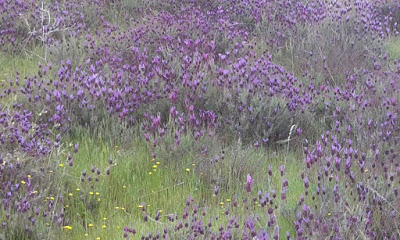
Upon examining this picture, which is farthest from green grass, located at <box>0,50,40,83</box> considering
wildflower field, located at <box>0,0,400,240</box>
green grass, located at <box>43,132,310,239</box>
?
green grass, located at <box>43,132,310,239</box>

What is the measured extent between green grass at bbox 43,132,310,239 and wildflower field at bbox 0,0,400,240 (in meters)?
0.01

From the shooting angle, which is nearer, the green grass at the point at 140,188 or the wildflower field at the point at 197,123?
the wildflower field at the point at 197,123

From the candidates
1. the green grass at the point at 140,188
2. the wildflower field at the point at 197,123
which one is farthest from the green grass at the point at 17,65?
the green grass at the point at 140,188

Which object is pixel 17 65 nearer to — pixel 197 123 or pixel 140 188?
pixel 197 123

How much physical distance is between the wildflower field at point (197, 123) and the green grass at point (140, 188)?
0.01m

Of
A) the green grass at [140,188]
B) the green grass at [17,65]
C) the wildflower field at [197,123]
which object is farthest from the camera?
the green grass at [17,65]

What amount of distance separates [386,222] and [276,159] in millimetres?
1365

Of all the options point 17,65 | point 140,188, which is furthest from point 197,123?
point 17,65

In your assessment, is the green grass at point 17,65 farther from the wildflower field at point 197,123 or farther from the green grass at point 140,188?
the green grass at point 140,188

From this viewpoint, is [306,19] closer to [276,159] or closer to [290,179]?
[276,159]

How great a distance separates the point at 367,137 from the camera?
4055 millimetres

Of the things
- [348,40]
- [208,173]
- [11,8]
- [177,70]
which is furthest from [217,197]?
[11,8]

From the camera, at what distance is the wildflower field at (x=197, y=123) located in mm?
3066

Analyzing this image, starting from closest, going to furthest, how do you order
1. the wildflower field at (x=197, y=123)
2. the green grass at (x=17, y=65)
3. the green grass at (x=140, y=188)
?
the wildflower field at (x=197, y=123)
the green grass at (x=140, y=188)
the green grass at (x=17, y=65)
